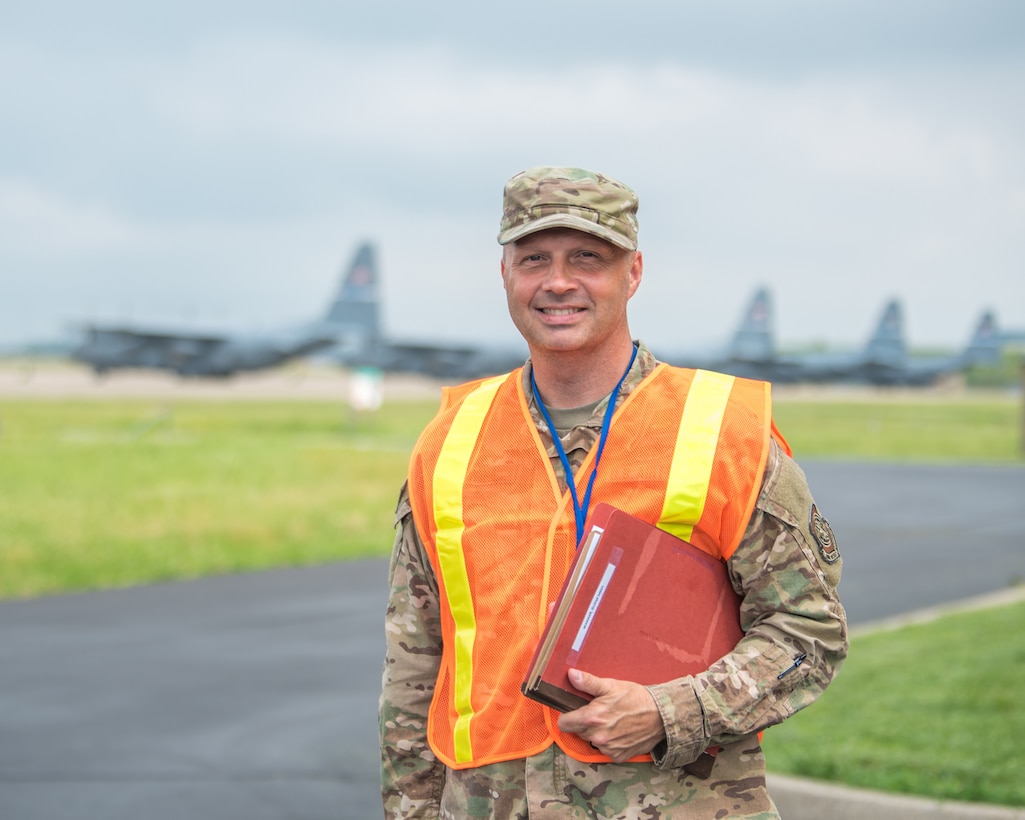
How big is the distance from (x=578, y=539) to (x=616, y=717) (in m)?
0.37

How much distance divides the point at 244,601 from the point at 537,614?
9.15 meters

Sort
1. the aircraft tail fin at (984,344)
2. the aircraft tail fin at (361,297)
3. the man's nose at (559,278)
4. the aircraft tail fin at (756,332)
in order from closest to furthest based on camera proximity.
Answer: the man's nose at (559,278)
the aircraft tail fin at (361,297)
the aircraft tail fin at (756,332)
the aircraft tail fin at (984,344)

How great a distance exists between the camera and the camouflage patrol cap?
8.11 feet

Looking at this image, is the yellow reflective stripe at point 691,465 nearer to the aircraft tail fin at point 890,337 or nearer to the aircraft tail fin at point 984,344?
the aircraft tail fin at point 890,337

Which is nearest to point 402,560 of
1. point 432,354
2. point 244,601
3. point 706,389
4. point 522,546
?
point 522,546

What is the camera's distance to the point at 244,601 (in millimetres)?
11234

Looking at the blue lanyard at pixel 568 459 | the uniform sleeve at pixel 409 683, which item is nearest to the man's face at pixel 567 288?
the blue lanyard at pixel 568 459

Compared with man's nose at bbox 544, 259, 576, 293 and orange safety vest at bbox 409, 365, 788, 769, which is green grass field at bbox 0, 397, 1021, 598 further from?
man's nose at bbox 544, 259, 576, 293

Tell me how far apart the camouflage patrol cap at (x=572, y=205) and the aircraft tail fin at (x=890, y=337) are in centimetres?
9946

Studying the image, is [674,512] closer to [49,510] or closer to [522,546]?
[522,546]

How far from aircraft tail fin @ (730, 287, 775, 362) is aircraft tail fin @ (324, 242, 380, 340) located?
3349 cm

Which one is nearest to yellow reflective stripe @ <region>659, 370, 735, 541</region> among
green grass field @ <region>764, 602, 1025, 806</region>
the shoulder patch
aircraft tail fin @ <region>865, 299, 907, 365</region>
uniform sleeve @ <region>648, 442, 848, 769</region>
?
uniform sleeve @ <region>648, 442, 848, 769</region>

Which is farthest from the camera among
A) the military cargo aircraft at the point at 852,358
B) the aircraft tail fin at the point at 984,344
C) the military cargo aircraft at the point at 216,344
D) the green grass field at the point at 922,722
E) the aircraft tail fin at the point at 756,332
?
the aircraft tail fin at the point at 984,344

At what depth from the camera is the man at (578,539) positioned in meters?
2.42
